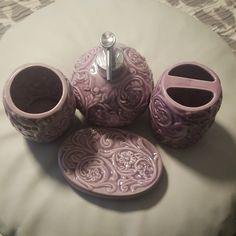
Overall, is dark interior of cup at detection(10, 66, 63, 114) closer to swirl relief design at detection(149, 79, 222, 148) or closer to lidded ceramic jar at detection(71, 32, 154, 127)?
lidded ceramic jar at detection(71, 32, 154, 127)

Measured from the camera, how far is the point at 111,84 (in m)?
0.66

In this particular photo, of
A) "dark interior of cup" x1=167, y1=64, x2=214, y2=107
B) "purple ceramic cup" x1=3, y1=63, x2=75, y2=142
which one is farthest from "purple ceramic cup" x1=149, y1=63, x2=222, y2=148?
"purple ceramic cup" x1=3, y1=63, x2=75, y2=142

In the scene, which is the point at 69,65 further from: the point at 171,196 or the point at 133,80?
the point at 171,196

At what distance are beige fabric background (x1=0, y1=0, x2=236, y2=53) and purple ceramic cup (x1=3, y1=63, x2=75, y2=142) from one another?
0.48m

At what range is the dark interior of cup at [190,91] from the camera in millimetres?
669

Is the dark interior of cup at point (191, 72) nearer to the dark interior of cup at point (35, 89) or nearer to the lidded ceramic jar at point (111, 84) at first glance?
the lidded ceramic jar at point (111, 84)

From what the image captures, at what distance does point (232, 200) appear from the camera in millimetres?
701

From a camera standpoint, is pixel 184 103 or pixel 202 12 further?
pixel 202 12

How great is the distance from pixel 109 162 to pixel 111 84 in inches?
Answer: 4.5

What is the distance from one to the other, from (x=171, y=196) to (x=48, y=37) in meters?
0.38

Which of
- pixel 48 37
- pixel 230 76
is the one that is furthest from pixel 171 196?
pixel 48 37

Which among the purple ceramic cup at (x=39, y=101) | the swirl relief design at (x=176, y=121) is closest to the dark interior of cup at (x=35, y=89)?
the purple ceramic cup at (x=39, y=101)

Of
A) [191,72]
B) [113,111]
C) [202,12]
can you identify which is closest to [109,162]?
[113,111]

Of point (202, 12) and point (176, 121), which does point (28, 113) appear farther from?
point (202, 12)
